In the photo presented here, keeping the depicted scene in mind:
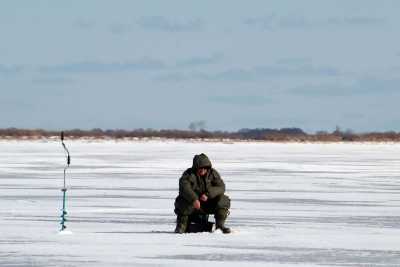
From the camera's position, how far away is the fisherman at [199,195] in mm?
13633

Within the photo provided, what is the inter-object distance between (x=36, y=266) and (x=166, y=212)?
6.48 metres

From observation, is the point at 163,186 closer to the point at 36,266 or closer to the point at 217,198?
the point at 217,198

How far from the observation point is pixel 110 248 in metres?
12.1

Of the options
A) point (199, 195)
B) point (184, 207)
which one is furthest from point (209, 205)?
point (184, 207)

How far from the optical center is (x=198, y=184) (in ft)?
45.2

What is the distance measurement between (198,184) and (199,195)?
0.41ft

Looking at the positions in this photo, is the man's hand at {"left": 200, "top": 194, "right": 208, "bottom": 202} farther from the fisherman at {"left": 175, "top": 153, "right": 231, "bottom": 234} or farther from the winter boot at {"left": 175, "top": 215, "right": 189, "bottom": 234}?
the winter boot at {"left": 175, "top": 215, "right": 189, "bottom": 234}

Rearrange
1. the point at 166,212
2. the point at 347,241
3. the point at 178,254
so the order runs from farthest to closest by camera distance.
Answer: the point at 166,212, the point at 347,241, the point at 178,254

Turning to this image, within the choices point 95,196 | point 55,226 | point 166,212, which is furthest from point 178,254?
A: point 95,196

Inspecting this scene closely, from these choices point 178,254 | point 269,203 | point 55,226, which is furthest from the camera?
point 269,203

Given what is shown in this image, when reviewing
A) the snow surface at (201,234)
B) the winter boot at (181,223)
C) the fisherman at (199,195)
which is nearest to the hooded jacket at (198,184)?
the fisherman at (199,195)

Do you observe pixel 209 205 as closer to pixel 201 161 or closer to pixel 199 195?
pixel 199 195

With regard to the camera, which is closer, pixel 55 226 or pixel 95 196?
pixel 55 226

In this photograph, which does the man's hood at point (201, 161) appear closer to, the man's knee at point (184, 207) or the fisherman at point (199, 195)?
the fisherman at point (199, 195)
